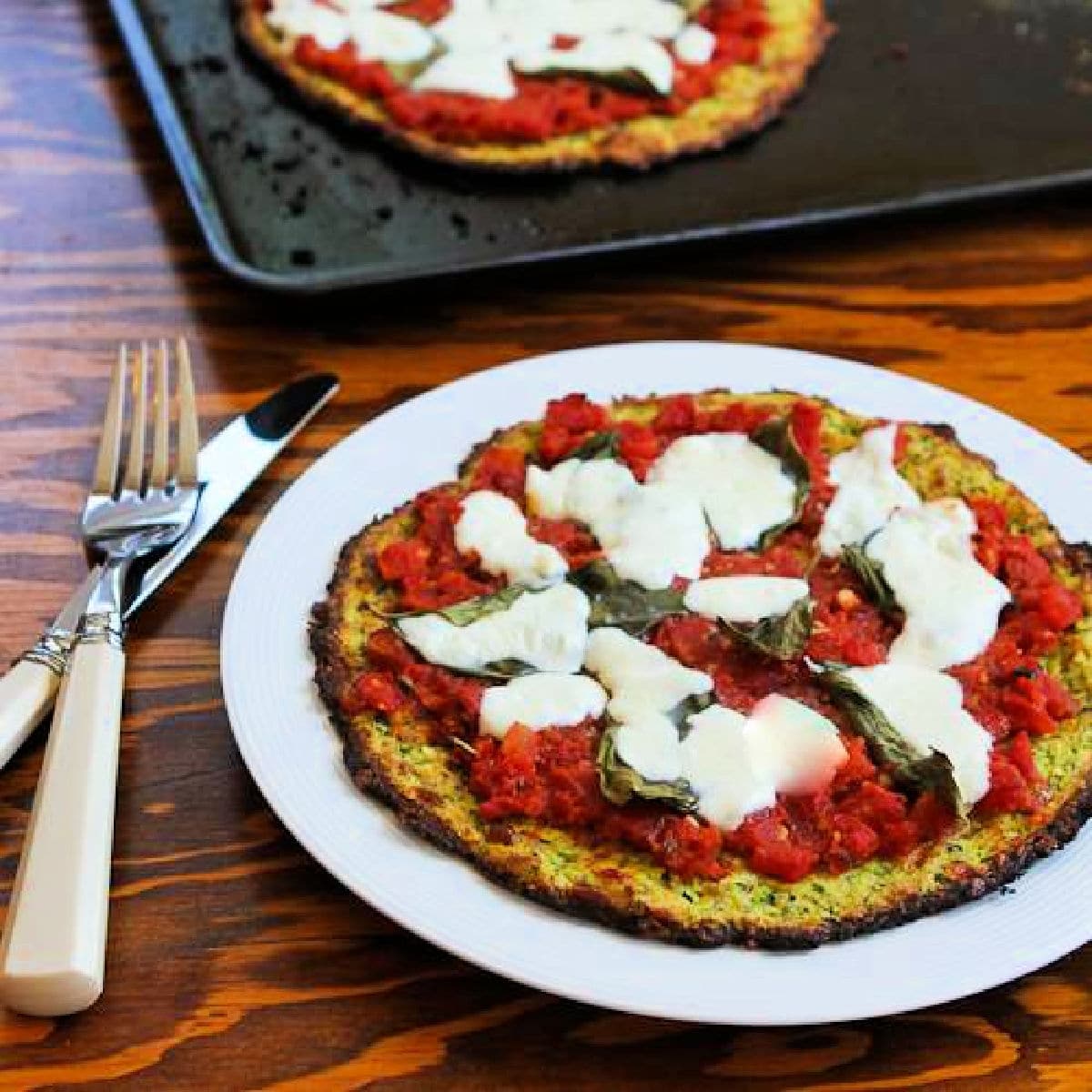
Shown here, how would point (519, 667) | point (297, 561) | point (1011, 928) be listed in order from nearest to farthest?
point (1011, 928)
point (519, 667)
point (297, 561)

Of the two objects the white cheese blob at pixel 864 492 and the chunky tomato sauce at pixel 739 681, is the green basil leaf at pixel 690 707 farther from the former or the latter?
the white cheese blob at pixel 864 492

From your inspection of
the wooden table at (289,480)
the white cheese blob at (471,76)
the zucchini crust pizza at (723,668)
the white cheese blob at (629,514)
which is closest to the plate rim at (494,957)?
the zucchini crust pizza at (723,668)

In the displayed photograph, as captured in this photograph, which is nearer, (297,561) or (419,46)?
(297,561)

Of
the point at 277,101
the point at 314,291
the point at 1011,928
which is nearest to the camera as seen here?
the point at 1011,928

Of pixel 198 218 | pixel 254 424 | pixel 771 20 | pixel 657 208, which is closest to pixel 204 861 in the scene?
pixel 254 424

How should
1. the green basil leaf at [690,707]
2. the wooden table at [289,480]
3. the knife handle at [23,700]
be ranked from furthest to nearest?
the knife handle at [23,700], the green basil leaf at [690,707], the wooden table at [289,480]

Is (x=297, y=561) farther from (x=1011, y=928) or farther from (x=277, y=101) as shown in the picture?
(x=277, y=101)

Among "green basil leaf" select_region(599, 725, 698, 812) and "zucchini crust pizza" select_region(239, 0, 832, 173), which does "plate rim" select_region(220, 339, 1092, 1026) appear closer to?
"green basil leaf" select_region(599, 725, 698, 812)

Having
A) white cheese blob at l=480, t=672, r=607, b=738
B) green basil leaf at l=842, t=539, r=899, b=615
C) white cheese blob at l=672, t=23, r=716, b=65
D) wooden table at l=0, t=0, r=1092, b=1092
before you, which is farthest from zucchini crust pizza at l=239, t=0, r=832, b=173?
white cheese blob at l=480, t=672, r=607, b=738
